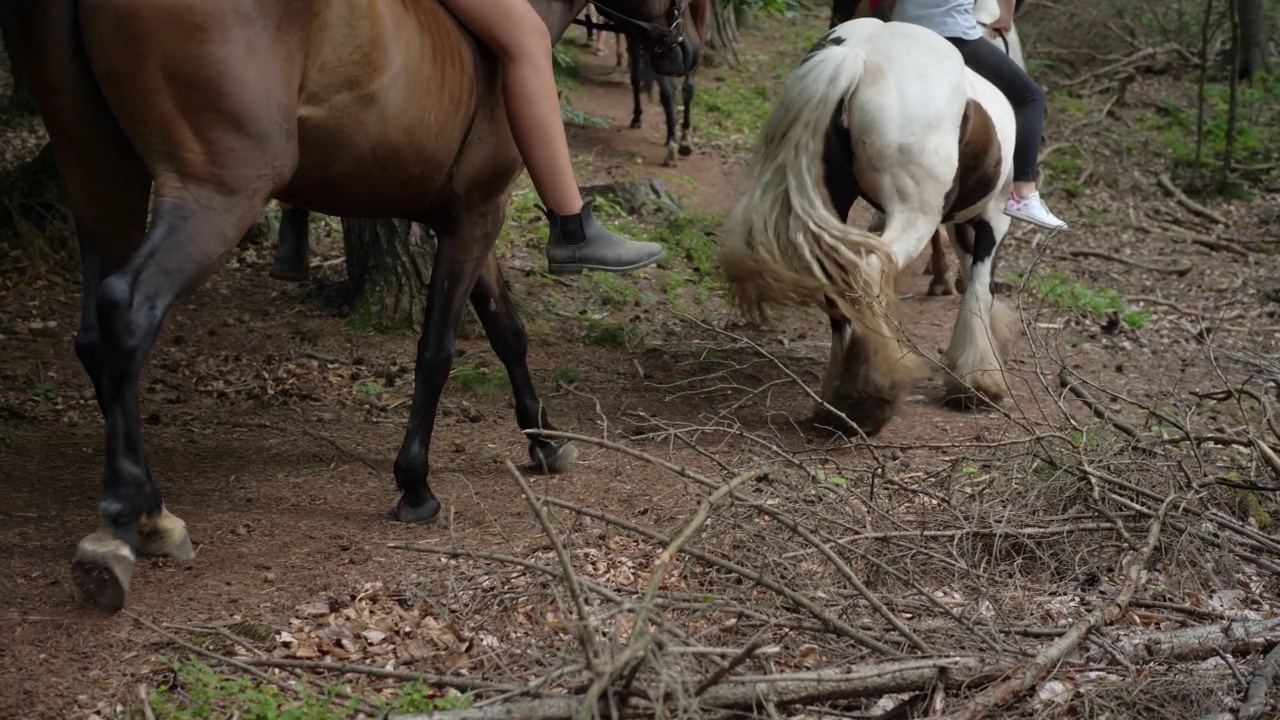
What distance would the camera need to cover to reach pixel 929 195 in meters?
5.97

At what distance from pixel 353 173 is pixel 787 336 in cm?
417

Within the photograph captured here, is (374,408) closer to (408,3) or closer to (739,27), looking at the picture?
(408,3)

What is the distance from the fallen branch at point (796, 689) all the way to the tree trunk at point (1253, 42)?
16.0m

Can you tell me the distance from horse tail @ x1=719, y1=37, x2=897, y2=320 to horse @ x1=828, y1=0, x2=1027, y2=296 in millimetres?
845

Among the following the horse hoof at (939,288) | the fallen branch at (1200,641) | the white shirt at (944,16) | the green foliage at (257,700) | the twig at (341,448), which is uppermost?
the white shirt at (944,16)

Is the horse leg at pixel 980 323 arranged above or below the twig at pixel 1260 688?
below

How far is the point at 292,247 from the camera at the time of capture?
5.10 metres

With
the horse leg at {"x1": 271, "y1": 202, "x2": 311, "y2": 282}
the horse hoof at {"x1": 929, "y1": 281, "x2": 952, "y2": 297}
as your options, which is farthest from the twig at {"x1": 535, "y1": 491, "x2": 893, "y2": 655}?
the horse hoof at {"x1": 929, "y1": 281, "x2": 952, "y2": 297}

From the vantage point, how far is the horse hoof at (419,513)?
456cm

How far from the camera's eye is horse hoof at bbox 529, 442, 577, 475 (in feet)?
17.0

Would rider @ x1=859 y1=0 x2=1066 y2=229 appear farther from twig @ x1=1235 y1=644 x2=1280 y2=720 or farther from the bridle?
twig @ x1=1235 y1=644 x2=1280 y2=720

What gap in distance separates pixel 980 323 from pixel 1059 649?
13.5ft

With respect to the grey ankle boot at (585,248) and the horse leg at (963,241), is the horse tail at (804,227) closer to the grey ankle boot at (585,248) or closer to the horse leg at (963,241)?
the grey ankle boot at (585,248)

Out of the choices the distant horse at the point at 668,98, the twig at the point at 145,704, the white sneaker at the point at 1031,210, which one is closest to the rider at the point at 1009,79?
the white sneaker at the point at 1031,210
